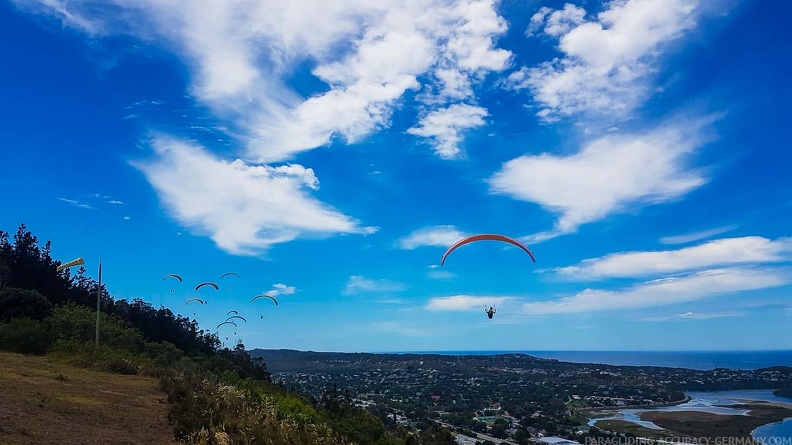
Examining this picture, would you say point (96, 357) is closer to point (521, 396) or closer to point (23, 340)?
point (23, 340)

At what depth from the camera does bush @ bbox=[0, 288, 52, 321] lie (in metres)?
26.7

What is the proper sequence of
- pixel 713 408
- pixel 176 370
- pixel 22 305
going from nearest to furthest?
pixel 176 370 < pixel 22 305 < pixel 713 408

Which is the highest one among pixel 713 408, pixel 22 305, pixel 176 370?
pixel 22 305

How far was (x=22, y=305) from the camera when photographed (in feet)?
90.5

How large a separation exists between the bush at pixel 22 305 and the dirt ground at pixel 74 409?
10711mm

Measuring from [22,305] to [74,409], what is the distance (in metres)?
20.4

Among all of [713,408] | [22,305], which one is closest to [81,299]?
[22,305]

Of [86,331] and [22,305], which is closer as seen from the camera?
[86,331]

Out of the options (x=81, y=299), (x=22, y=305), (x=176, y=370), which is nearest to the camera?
(x=176, y=370)

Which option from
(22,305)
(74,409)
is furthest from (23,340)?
(74,409)

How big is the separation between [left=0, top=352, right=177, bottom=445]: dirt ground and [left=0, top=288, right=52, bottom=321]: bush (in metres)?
10.7

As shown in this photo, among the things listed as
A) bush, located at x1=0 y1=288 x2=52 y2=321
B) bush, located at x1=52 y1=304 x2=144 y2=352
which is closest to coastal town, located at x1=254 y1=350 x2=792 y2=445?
bush, located at x1=52 y1=304 x2=144 y2=352

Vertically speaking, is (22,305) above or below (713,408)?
above

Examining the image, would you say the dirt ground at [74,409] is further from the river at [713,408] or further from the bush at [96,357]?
the river at [713,408]
